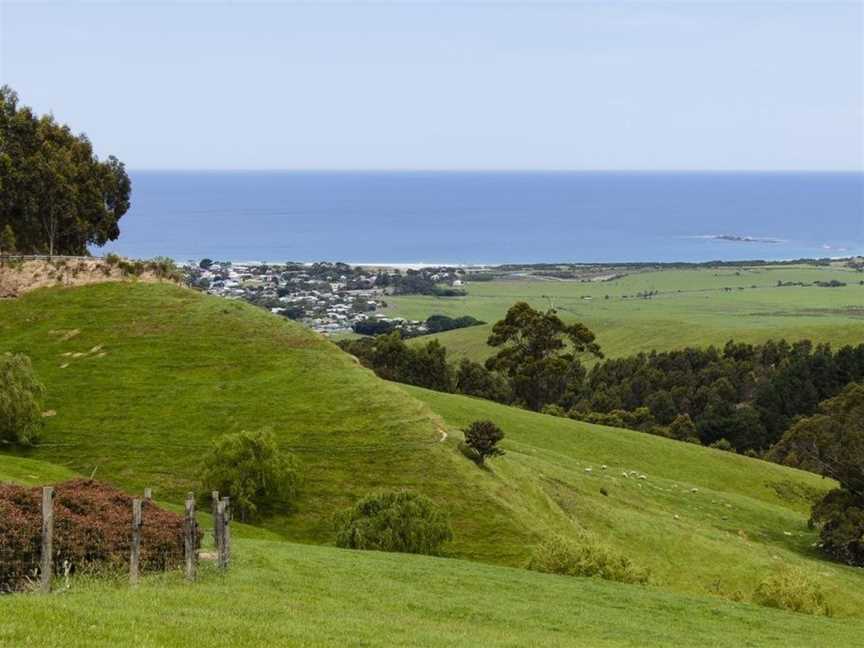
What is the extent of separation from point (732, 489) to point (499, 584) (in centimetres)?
4537

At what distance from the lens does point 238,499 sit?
44.1m

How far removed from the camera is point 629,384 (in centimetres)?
12581

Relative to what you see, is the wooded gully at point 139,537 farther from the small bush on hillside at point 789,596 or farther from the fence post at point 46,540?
the small bush on hillside at point 789,596

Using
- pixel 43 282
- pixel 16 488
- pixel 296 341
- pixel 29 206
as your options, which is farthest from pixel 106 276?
pixel 16 488

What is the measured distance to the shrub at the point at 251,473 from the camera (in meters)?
44.1

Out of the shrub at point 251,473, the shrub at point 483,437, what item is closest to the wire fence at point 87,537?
the shrub at point 251,473

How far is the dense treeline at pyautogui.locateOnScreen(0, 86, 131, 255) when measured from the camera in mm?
72000

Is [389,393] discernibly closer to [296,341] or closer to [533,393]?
[296,341]

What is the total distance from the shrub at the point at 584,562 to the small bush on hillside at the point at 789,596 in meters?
4.47

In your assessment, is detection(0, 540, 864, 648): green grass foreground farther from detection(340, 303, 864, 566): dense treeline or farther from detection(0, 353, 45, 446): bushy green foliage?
detection(340, 303, 864, 566): dense treeline

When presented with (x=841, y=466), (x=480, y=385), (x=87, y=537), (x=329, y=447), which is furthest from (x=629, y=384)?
(x=87, y=537)

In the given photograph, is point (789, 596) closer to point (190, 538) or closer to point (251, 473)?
point (190, 538)

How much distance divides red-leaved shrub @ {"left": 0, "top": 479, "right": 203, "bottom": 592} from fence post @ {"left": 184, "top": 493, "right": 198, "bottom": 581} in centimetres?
72

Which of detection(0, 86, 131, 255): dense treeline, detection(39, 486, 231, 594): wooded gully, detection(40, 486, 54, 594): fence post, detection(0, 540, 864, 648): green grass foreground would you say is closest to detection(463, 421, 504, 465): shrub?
detection(0, 540, 864, 648): green grass foreground
